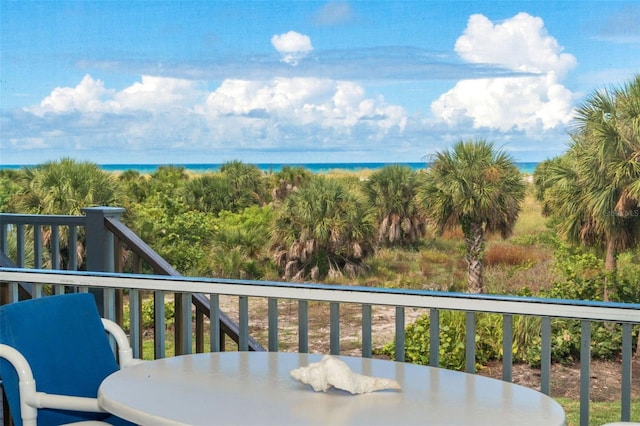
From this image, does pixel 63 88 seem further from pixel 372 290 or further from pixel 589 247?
pixel 372 290

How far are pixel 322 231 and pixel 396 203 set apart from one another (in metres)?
0.66

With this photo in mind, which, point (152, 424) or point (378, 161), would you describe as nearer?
point (152, 424)

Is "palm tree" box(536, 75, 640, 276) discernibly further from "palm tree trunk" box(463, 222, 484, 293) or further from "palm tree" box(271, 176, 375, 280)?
"palm tree" box(271, 176, 375, 280)

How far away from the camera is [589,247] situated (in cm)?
612

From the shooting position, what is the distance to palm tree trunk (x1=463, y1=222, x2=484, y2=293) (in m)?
6.23

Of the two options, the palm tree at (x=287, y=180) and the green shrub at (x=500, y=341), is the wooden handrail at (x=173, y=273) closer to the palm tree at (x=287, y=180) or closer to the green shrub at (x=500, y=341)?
the green shrub at (x=500, y=341)

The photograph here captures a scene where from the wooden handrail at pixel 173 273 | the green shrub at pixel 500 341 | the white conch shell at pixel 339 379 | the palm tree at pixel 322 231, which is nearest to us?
the white conch shell at pixel 339 379

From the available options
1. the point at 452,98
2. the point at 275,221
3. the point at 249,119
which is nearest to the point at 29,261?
the point at 275,221

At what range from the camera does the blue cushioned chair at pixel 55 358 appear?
1747mm

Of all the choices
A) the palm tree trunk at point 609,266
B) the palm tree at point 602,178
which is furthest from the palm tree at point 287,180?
the palm tree trunk at point 609,266

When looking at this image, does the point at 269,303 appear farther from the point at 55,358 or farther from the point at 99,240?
the point at 99,240

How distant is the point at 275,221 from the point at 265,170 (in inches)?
20.1

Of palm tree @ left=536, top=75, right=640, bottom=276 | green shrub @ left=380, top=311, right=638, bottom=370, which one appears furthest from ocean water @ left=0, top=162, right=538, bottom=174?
palm tree @ left=536, top=75, right=640, bottom=276

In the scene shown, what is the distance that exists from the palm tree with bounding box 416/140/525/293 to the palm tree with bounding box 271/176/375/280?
1.81 feet
